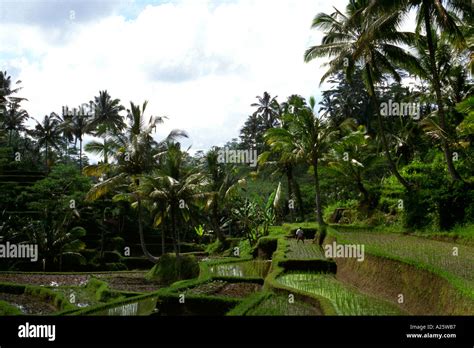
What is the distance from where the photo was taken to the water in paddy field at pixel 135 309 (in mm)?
11449

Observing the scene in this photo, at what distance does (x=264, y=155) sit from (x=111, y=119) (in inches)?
1268

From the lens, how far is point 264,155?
25.7 metres

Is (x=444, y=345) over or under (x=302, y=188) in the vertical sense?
under

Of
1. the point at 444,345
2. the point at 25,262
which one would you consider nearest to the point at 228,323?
the point at 444,345

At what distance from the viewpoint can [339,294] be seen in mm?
10586

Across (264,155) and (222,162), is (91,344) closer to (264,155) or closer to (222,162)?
(264,155)

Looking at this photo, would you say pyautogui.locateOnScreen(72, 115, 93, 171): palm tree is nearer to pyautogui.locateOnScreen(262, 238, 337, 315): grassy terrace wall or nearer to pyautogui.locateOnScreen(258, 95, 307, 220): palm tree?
pyautogui.locateOnScreen(258, 95, 307, 220): palm tree

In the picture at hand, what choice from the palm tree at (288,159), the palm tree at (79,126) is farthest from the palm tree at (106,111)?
the palm tree at (288,159)

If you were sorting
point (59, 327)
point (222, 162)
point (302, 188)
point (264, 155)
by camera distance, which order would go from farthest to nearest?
point (302, 188) → point (222, 162) → point (264, 155) → point (59, 327)

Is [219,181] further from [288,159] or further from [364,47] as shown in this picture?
[364,47]

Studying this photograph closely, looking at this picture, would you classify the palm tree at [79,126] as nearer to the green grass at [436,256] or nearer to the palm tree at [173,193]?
the palm tree at [173,193]

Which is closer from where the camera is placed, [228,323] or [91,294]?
[228,323]

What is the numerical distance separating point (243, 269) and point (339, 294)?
9.14 meters

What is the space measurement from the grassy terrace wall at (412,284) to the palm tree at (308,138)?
9189 mm
